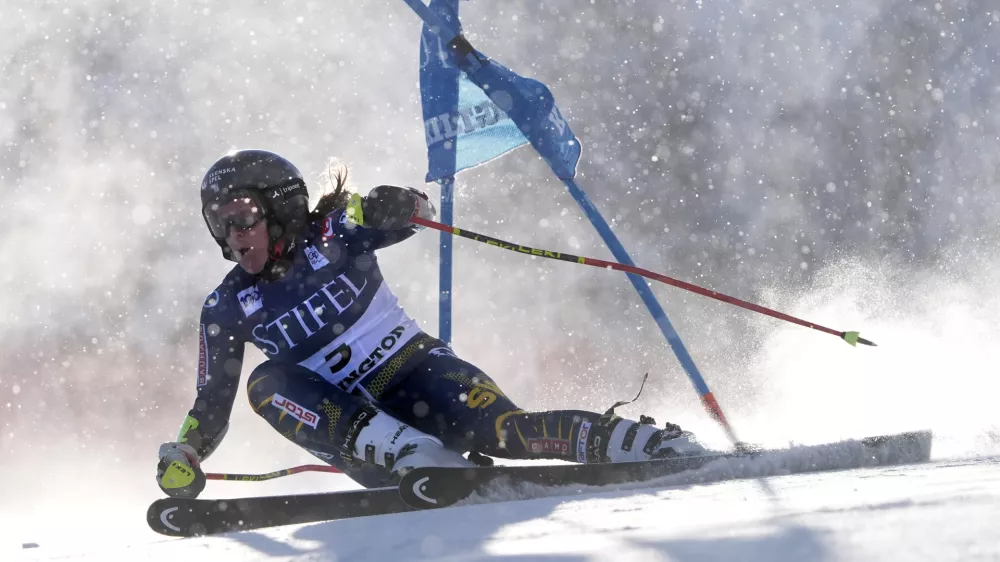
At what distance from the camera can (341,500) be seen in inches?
101

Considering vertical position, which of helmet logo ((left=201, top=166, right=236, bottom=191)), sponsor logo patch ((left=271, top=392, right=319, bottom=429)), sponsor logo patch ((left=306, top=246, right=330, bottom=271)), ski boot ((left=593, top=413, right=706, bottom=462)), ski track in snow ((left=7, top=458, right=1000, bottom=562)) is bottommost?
ski track in snow ((left=7, top=458, right=1000, bottom=562))

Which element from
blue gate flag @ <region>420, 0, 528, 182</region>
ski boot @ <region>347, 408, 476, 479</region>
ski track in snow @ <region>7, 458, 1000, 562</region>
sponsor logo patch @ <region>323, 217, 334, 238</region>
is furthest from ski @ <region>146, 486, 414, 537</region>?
blue gate flag @ <region>420, 0, 528, 182</region>

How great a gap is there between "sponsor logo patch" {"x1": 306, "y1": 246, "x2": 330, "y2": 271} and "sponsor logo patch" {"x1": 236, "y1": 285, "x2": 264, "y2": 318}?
0.24 m

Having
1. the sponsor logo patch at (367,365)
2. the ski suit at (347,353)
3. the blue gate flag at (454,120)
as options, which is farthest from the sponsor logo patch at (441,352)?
the blue gate flag at (454,120)

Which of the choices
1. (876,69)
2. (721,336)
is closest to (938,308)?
(721,336)

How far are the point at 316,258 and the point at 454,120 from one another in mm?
1606

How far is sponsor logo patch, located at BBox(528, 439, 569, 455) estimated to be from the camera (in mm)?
2941

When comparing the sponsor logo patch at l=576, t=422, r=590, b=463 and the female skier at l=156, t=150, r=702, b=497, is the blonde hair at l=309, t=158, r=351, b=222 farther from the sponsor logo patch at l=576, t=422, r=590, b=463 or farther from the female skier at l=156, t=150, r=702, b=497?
the sponsor logo patch at l=576, t=422, r=590, b=463

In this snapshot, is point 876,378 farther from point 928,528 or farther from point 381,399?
point 928,528

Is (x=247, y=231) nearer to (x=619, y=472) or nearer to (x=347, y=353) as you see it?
(x=347, y=353)

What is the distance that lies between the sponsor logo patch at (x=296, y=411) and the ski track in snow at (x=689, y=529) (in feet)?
2.29

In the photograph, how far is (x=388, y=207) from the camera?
3.22m

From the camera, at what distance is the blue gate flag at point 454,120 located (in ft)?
15.0

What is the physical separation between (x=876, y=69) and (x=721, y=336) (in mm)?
3088
